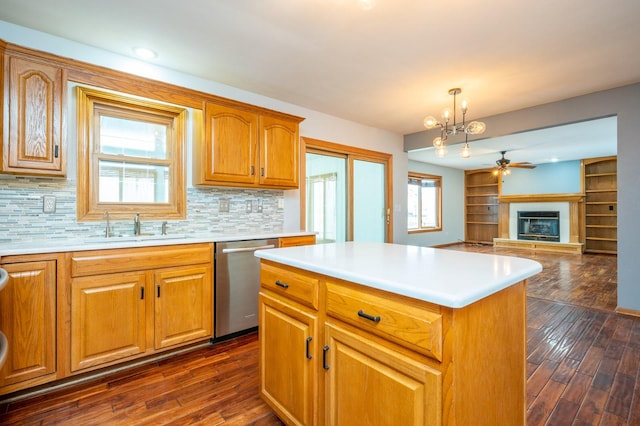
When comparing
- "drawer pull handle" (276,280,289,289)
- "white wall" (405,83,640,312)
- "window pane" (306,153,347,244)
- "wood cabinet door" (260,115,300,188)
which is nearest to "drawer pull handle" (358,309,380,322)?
"drawer pull handle" (276,280,289,289)

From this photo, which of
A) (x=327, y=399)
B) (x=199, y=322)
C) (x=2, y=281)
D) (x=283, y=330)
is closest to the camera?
(x=2, y=281)

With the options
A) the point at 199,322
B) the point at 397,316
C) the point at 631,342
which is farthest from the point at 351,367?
the point at 631,342

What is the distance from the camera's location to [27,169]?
199 cm

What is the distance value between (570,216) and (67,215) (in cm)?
1018

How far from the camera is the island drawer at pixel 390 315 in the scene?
35.0 inches

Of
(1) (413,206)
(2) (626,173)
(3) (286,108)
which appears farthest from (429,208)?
(3) (286,108)

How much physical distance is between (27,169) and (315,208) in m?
2.86

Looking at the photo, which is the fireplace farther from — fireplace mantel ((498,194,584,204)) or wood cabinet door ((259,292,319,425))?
wood cabinet door ((259,292,319,425))

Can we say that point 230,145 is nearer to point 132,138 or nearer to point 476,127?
point 132,138

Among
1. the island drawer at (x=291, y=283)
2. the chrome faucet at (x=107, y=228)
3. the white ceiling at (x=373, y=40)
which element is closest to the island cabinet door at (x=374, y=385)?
the island drawer at (x=291, y=283)

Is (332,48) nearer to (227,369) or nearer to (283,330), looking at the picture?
(283,330)

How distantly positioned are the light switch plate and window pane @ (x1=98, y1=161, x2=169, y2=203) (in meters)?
0.29

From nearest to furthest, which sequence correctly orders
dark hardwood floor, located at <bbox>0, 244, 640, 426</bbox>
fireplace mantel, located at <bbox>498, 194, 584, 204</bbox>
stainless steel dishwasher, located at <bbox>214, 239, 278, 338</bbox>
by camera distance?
dark hardwood floor, located at <bbox>0, 244, 640, 426</bbox> < stainless steel dishwasher, located at <bbox>214, 239, 278, 338</bbox> < fireplace mantel, located at <bbox>498, 194, 584, 204</bbox>

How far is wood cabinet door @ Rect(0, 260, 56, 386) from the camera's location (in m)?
1.71
